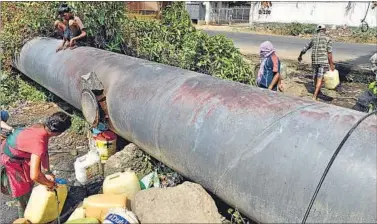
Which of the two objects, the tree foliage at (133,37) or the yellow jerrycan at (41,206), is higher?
the tree foliage at (133,37)

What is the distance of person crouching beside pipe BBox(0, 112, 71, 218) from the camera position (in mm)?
3131

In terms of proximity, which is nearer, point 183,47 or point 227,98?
point 227,98

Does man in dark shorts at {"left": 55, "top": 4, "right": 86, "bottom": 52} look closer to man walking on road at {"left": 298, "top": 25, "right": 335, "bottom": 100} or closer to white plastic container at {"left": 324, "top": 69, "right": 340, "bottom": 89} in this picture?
man walking on road at {"left": 298, "top": 25, "right": 335, "bottom": 100}

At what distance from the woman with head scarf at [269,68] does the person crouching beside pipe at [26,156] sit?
3.15 m

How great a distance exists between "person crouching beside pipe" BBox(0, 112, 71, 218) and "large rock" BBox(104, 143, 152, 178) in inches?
32.9

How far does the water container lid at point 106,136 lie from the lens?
4.58 meters

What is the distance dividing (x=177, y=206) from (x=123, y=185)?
A: 85 centimetres

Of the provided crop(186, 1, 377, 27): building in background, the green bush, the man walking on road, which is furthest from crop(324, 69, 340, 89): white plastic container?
crop(186, 1, 377, 27): building in background

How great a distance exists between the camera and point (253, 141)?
254cm

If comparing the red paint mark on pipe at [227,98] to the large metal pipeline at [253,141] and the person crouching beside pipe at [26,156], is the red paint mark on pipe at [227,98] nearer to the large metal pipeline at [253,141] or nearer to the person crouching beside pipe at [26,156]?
the large metal pipeline at [253,141]

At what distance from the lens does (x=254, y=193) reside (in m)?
2.47

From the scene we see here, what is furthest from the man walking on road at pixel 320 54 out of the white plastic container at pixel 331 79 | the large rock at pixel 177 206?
the large rock at pixel 177 206

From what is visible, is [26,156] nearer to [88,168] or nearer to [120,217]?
[88,168]

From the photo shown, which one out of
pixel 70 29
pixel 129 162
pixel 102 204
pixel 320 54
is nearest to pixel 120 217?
pixel 102 204
